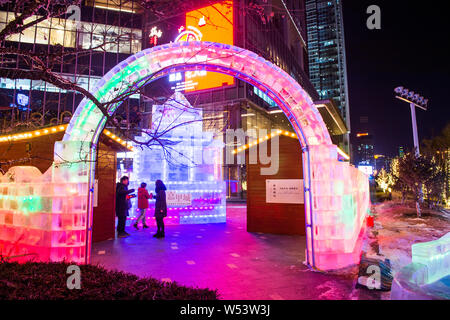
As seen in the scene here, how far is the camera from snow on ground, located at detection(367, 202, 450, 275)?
576 cm

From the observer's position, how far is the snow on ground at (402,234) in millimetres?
5762

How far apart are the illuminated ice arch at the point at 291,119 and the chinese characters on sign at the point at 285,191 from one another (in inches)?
118

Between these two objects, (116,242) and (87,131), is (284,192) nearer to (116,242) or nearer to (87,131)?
(116,242)

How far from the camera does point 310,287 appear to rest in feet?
13.3

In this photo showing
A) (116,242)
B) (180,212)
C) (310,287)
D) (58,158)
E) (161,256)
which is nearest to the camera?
(310,287)

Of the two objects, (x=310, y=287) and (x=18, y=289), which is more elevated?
(x=18, y=289)

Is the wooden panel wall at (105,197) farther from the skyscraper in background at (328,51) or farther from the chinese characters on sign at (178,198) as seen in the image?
the skyscraper in background at (328,51)

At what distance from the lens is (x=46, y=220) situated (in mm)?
4426

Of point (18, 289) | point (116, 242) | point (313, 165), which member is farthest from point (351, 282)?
point (116, 242)

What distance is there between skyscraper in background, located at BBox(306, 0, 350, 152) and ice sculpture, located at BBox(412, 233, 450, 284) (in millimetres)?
100555

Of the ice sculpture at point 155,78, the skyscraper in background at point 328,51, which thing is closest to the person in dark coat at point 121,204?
the ice sculpture at point 155,78

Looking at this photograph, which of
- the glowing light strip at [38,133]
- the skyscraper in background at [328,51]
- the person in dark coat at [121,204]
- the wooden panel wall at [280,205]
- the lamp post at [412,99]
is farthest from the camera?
the skyscraper in background at [328,51]
